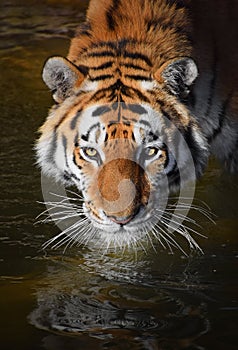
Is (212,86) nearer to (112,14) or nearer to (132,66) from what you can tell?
(132,66)

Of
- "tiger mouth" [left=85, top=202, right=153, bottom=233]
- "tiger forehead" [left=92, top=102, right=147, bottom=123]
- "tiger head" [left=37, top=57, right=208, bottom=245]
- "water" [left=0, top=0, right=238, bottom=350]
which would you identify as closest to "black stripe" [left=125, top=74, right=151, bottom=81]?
"tiger head" [left=37, top=57, right=208, bottom=245]

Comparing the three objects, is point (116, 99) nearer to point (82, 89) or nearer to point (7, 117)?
point (82, 89)

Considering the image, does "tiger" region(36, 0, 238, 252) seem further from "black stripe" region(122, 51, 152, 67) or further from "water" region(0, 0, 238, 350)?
"water" region(0, 0, 238, 350)

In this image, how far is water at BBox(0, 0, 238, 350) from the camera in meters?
3.47

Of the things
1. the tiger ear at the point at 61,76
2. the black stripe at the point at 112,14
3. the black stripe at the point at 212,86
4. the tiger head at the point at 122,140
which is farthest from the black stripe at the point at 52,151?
the black stripe at the point at 212,86

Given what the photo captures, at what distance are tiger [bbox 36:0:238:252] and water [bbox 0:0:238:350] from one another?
0.47 feet

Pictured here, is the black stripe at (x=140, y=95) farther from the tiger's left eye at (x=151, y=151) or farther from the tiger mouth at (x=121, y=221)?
the tiger mouth at (x=121, y=221)

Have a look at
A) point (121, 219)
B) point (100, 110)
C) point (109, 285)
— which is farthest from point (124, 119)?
point (109, 285)

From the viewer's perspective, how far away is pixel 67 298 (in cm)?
384

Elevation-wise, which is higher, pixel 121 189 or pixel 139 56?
pixel 139 56

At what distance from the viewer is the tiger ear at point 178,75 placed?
3.91 meters

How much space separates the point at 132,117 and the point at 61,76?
342 mm

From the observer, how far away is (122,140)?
390cm

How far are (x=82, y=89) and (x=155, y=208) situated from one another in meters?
0.60
